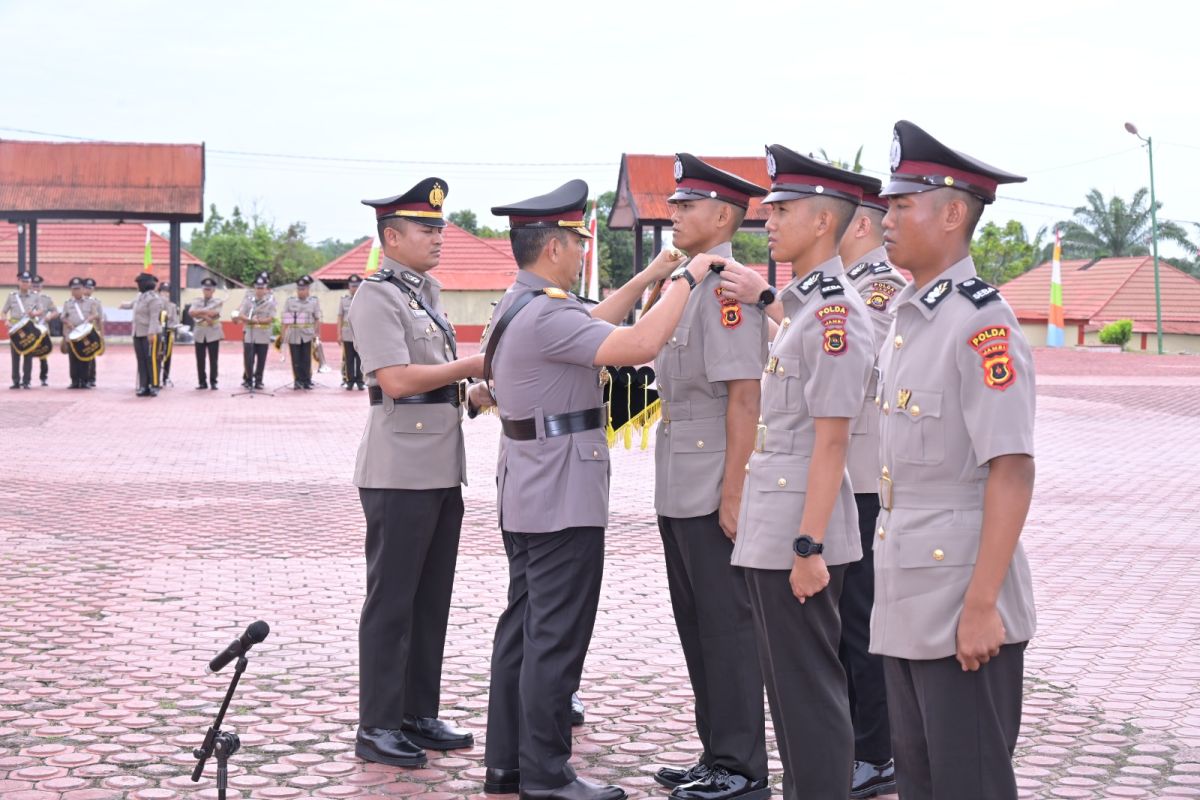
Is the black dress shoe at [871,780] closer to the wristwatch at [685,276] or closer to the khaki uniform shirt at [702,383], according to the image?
the khaki uniform shirt at [702,383]

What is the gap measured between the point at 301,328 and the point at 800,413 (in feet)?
68.8

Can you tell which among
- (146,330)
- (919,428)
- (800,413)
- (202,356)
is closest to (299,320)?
(202,356)

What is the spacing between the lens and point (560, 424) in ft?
14.4

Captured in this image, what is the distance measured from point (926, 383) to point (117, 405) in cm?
1938

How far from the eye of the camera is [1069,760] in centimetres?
477

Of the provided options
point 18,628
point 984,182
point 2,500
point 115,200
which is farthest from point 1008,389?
point 115,200

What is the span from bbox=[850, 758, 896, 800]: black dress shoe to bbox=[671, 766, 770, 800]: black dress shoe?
0.32 m

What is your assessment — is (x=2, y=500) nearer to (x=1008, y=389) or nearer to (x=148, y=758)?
(x=148, y=758)

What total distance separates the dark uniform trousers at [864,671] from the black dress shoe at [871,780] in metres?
0.03

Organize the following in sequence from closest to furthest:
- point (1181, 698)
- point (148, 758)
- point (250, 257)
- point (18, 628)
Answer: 1. point (148, 758)
2. point (1181, 698)
3. point (18, 628)
4. point (250, 257)

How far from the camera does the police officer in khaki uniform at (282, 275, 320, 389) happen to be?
23906 millimetres

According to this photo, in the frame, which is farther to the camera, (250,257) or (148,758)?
(250,257)

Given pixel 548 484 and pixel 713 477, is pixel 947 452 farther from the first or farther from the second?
pixel 548 484

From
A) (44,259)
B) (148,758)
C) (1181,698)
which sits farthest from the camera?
(44,259)
